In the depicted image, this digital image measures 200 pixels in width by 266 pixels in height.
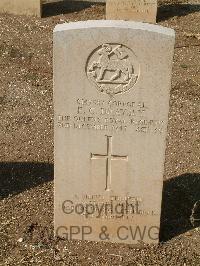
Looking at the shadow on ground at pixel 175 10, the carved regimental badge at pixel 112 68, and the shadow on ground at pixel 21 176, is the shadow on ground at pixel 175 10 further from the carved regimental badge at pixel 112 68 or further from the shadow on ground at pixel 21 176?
the carved regimental badge at pixel 112 68

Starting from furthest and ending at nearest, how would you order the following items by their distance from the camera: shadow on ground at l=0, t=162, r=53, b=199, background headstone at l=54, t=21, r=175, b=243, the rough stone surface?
1. the rough stone surface
2. shadow on ground at l=0, t=162, r=53, b=199
3. background headstone at l=54, t=21, r=175, b=243

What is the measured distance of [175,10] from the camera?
12109 millimetres

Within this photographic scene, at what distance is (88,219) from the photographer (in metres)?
5.21

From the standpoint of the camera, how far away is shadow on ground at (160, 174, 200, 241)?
5484 millimetres

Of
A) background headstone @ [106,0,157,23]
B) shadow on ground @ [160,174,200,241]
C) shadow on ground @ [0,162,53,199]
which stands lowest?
shadow on ground @ [160,174,200,241]

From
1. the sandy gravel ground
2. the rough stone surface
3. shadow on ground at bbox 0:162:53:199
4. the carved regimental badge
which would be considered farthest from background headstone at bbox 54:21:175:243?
the rough stone surface

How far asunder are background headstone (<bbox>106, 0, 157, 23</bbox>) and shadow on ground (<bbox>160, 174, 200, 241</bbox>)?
221 inches

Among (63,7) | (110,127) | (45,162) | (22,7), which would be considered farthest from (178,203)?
(63,7)

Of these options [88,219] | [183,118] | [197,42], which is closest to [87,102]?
[88,219]

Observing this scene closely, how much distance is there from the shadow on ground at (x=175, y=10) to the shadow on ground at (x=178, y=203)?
6.01 metres

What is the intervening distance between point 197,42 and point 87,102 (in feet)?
21.0

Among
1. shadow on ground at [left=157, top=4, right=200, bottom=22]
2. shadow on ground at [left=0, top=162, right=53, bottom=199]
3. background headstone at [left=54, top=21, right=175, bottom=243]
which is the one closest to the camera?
background headstone at [left=54, top=21, right=175, bottom=243]

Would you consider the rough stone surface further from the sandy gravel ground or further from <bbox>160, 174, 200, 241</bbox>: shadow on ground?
<bbox>160, 174, 200, 241</bbox>: shadow on ground

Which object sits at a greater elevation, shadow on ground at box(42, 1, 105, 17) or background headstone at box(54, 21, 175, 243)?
shadow on ground at box(42, 1, 105, 17)
